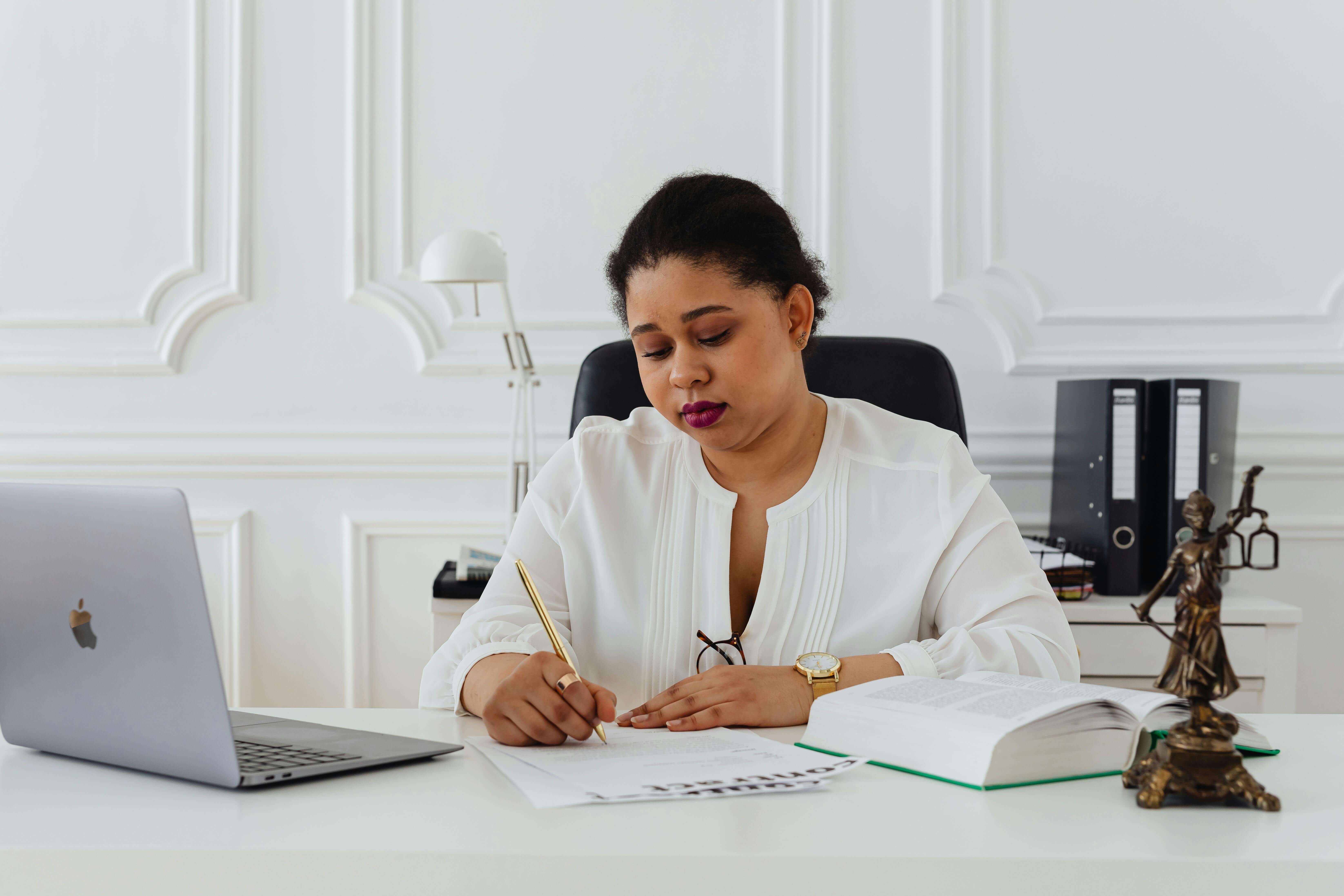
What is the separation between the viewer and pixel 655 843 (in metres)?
0.62

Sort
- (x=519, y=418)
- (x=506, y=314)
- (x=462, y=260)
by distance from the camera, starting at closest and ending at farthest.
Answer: (x=462, y=260)
(x=506, y=314)
(x=519, y=418)

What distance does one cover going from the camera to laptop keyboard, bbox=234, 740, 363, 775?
765mm

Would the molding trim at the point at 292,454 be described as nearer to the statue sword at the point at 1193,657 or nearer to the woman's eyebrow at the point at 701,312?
the woman's eyebrow at the point at 701,312

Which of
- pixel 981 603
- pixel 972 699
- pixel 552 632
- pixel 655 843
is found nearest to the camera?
pixel 655 843

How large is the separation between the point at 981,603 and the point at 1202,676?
1.78ft

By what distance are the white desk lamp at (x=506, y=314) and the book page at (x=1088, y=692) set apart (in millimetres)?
898

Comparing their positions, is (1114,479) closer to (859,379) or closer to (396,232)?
(859,379)

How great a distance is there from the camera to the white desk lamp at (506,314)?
1816mm

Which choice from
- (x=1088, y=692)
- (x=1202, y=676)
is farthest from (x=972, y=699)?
(x=1202, y=676)

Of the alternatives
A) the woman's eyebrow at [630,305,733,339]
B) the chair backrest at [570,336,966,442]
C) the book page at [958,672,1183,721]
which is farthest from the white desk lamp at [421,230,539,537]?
the book page at [958,672,1183,721]

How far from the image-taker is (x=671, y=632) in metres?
1.28

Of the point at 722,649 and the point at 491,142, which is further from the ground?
the point at 491,142

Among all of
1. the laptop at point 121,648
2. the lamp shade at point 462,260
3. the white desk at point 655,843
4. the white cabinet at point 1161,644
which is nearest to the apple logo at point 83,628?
the laptop at point 121,648

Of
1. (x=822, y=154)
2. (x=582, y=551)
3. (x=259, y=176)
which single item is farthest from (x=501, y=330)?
(x=582, y=551)
